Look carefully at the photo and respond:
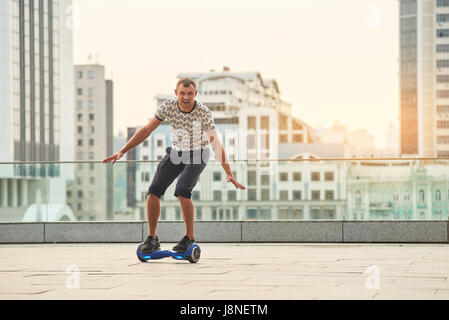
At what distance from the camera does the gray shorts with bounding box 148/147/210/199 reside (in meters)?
7.12

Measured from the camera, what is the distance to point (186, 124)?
7.09 meters

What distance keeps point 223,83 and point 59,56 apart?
182 feet

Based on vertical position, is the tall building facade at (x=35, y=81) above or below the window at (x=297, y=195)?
above

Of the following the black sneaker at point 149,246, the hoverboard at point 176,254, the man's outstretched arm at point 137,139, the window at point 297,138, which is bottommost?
the hoverboard at point 176,254

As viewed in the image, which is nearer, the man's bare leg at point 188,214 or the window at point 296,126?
the man's bare leg at point 188,214

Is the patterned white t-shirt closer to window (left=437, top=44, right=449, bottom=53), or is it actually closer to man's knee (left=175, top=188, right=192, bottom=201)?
man's knee (left=175, top=188, right=192, bottom=201)

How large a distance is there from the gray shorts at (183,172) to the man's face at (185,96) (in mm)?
431

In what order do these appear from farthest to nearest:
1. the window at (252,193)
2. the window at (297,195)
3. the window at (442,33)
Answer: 1. the window at (442,33)
2. the window at (252,193)
3. the window at (297,195)

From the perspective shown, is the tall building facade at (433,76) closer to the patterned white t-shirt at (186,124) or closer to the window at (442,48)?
the window at (442,48)

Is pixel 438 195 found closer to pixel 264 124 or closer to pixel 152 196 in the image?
pixel 152 196

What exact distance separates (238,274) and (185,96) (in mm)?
1849

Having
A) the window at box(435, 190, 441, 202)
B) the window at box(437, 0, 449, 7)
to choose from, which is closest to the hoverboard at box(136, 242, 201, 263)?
the window at box(435, 190, 441, 202)

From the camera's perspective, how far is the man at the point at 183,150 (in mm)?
7078

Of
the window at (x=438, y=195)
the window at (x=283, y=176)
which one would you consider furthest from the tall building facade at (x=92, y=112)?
the window at (x=438, y=195)
